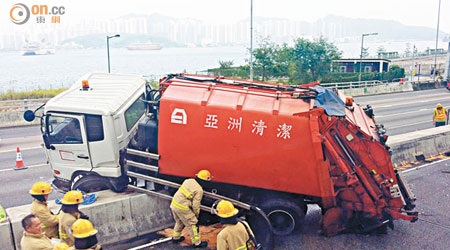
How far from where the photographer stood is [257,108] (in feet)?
22.6

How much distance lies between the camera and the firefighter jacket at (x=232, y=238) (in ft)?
16.5

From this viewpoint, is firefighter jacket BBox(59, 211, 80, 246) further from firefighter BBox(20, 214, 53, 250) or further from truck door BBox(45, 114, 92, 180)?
truck door BBox(45, 114, 92, 180)

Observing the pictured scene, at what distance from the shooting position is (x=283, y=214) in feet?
23.3

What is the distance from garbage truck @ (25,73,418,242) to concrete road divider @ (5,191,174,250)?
30cm

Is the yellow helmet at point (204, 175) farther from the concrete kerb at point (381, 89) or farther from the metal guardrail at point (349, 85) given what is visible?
the metal guardrail at point (349, 85)

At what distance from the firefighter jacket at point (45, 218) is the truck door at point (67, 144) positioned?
1984mm

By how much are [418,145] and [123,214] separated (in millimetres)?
9549

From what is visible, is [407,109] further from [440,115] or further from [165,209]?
[165,209]

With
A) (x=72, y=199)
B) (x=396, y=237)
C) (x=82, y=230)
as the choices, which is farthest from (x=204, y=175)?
(x=396, y=237)

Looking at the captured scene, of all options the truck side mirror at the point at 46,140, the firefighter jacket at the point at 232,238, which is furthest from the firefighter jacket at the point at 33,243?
the truck side mirror at the point at 46,140

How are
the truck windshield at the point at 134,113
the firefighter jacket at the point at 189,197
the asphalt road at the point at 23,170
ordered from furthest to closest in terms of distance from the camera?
the asphalt road at the point at 23,170 → the truck windshield at the point at 134,113 → the firefighter jacket at the point at 189,197

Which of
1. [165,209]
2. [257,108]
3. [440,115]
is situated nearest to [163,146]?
[165,209]

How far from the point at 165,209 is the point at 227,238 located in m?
2.90

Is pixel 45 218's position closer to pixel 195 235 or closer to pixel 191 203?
pixel 191 203
